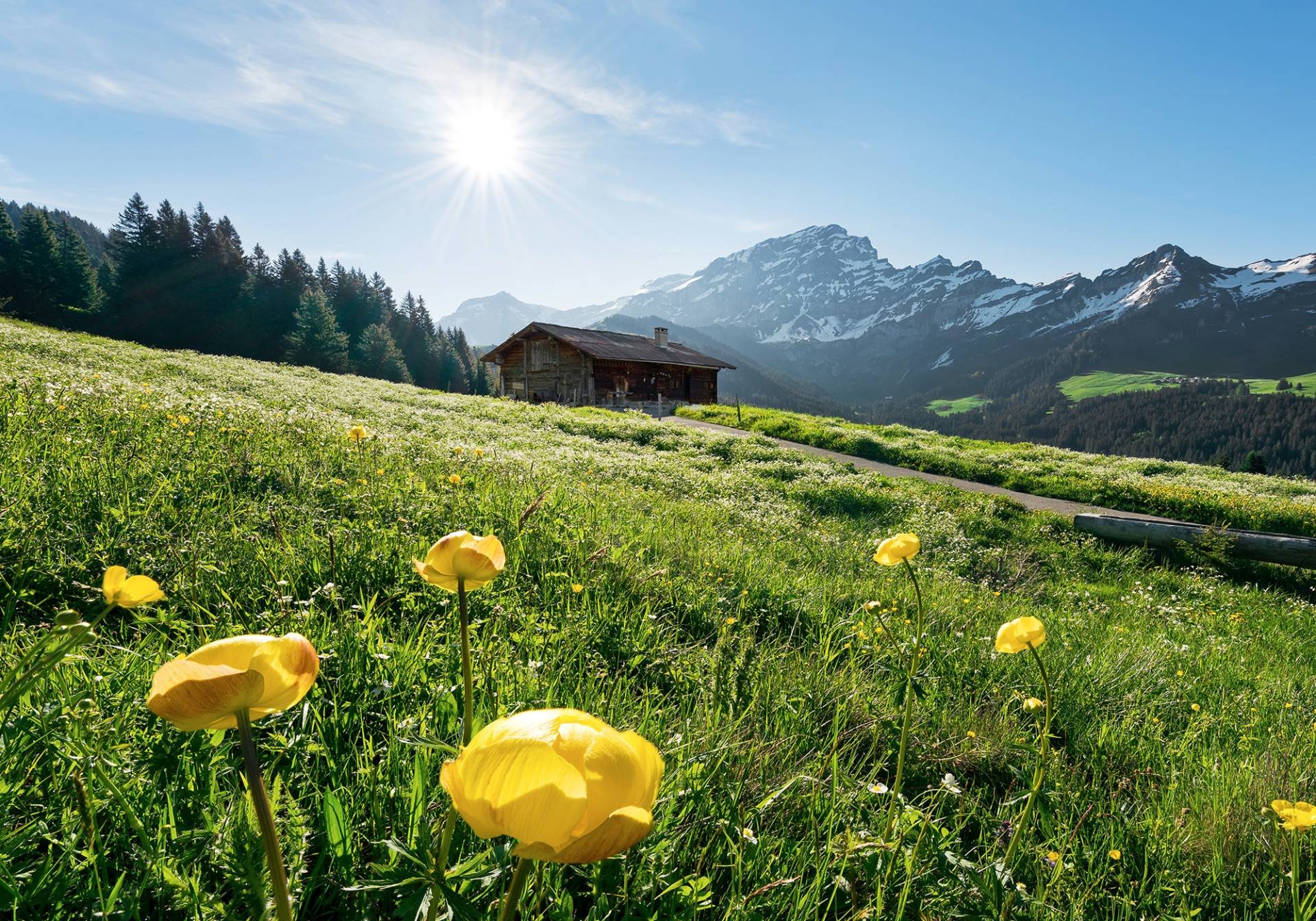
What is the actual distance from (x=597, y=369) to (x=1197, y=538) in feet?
92.4

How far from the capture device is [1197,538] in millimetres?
10141

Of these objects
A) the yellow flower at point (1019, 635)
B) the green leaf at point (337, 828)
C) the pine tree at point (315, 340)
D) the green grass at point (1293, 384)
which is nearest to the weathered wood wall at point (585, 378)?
A: the pine tree at point (315, 340)

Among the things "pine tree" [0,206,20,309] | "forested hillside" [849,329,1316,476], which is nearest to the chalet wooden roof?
"pine tree" [0,206,20,309]

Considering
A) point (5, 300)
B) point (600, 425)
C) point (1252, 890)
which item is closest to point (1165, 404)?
point (600, 425)

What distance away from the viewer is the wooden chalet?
34062mm

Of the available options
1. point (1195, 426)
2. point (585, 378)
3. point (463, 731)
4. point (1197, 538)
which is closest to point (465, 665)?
point (463, 731)

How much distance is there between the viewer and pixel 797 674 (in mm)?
2795

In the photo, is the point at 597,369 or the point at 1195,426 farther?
the point at 1195,426

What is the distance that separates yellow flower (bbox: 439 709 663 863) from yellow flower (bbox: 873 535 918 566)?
1325mm

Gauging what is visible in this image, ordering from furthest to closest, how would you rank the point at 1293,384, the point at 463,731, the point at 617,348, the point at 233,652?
the point at 1293,384, the point at 617,348, the point at 463,731, the point at 233,652

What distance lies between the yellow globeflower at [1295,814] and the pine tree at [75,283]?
74434mm

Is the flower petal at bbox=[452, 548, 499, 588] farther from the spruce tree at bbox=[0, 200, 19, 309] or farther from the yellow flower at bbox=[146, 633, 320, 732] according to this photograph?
the spruce tree at bbox=[0, 200, 19, 309]

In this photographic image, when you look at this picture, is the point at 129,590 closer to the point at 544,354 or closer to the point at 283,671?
the point at 283,671

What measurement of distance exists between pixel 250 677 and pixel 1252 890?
3.06 m
